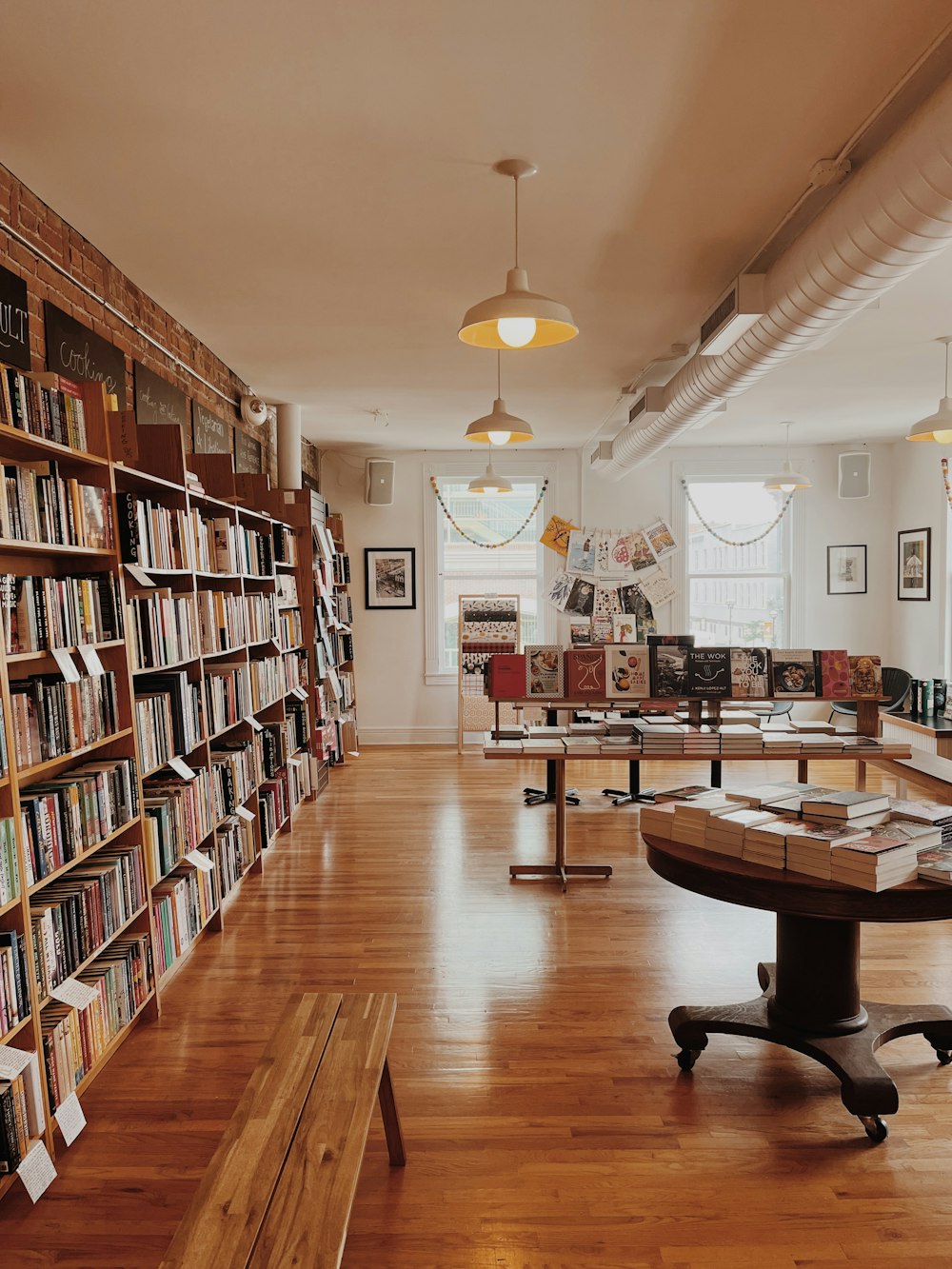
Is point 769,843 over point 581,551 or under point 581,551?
under

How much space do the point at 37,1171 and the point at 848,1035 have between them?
2424mm

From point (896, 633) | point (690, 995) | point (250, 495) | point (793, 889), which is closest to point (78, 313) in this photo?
point (250, 495)

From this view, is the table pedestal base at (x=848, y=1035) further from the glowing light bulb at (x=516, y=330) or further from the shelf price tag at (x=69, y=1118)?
the glowing light bulb at (x=516, y=330)

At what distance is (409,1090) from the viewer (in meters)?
2.84

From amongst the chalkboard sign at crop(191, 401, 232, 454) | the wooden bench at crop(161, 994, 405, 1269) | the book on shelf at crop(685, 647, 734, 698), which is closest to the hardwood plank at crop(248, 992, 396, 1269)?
the wooden bench at crop(161, 994, 405, 1269)

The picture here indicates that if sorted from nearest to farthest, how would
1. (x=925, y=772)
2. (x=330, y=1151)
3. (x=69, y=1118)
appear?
(x=330, y=1151)
(x=69, y=1118)
(x=925, y=772)

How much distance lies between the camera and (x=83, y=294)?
147 inches

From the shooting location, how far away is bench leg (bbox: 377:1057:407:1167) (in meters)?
2.32

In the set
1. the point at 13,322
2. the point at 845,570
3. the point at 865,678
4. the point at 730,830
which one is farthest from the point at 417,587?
the point at 730,830

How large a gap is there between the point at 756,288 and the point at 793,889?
2.53m

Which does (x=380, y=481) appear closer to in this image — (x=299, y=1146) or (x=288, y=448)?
(x=288, y=448)

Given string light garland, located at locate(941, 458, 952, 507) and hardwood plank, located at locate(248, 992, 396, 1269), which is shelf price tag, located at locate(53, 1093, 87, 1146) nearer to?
hardwood plank, located at locate(248, 992, 396, 1269)

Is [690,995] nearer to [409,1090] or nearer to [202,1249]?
[409,1090]

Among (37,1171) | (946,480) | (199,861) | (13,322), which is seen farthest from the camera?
(946,480)
